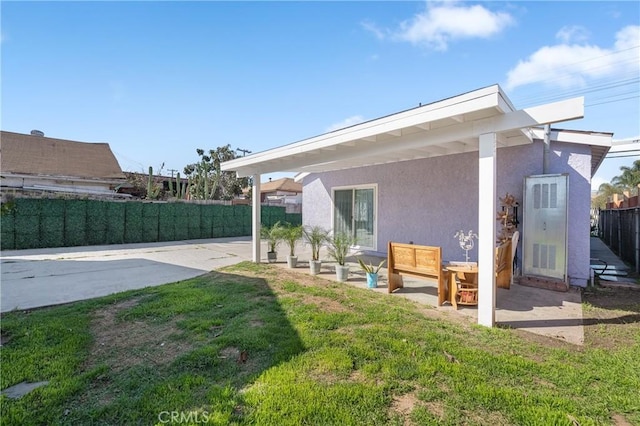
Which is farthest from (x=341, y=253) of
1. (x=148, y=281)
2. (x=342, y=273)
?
(x=148, y=281)

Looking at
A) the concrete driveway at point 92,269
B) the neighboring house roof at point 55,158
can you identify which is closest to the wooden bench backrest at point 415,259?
the concrete driveway at point 92,269

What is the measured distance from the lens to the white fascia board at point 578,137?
5.86m

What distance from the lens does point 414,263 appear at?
545 centimetres

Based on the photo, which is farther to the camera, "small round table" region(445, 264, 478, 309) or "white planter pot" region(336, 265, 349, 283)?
"white planter pot" region(336, 265, 349, 283)

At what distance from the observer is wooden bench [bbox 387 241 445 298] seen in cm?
511

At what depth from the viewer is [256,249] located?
8.84 meters

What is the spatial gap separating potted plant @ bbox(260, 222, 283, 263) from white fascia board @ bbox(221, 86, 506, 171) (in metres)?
2.26

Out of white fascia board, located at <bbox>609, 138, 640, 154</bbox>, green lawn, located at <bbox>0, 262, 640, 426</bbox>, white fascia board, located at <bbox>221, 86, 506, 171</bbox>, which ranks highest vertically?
white fascia board, located at <bbox>609, 138, 640, 154</bbox>

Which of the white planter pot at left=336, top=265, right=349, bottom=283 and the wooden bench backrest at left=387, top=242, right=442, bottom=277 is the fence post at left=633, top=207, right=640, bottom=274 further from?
the white planter pot at left=336, top=265, right=349, bottom=283

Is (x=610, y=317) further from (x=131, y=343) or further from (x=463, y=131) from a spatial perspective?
(x=131, y=343)

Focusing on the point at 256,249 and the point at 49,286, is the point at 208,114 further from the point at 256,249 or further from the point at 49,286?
the point at 49,286

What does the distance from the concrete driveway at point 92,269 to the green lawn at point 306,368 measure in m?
1.11

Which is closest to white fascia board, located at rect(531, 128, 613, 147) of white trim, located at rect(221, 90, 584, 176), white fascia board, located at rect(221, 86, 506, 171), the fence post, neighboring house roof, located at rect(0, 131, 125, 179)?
white trim, located at rect(221, 90, 584, 176)

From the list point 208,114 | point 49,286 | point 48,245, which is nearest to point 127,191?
point 48,245
